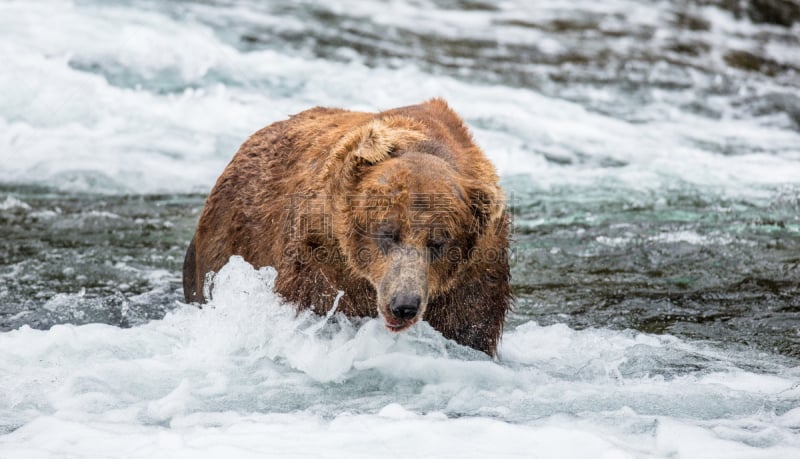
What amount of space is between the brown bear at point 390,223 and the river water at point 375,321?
0.22m

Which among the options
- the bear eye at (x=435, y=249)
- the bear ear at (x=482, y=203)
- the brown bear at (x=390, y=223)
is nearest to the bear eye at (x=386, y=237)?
the brown bear at (x=390, y=223)

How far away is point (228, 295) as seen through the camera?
229 inches

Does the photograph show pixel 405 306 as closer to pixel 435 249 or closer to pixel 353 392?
pixel 435 249

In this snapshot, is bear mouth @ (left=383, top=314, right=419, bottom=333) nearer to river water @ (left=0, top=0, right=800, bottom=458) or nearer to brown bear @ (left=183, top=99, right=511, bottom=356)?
brown bear @ (left=183, top=99, right=511, bottom=356)

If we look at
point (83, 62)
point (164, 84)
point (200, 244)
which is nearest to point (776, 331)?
point (200, 244)

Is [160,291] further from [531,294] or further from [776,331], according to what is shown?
[776,331]

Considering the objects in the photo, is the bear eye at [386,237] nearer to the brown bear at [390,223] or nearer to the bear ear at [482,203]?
the brown bear at [390,223]

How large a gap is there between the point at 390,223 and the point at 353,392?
95 cm

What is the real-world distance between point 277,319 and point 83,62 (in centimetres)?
819

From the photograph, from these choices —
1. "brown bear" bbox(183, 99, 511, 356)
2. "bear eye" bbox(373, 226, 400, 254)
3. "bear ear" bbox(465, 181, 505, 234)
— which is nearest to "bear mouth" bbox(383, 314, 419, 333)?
"brown bear" bbox(183, 99, 511, 356)

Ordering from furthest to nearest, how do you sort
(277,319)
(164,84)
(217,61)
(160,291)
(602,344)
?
1. (217,61)
2. (164,84)
3. (160,291)
4. (602,344)
5. (277,319)

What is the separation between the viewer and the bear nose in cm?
478

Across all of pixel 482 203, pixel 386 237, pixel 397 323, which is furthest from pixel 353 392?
pixel 482 203

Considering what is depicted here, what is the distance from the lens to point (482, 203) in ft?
17.0
